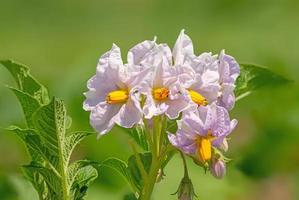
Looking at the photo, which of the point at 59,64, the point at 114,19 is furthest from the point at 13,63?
the point at 114,19

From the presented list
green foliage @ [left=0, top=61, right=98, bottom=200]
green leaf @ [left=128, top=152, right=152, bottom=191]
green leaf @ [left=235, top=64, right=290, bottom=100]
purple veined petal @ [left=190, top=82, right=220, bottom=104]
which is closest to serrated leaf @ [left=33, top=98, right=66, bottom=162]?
green foliage @ [left=0, top=61, right=98, bottom=200]

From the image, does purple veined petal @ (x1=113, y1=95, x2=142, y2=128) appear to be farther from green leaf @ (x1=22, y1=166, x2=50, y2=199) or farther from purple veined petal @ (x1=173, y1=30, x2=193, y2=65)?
green leaf @ (x1=22, y1=166, x2=50, y2=199)

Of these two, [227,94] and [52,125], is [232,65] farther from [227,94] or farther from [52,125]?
[52,125]

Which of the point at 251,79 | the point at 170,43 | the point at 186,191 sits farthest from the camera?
the point at 170,43

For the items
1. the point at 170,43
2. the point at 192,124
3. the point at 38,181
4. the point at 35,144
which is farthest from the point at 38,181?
the point at 170,43

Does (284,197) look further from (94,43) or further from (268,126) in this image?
(94,43)

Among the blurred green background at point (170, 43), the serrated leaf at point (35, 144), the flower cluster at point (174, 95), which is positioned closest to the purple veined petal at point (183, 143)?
the flower cluster at point (174, 95)

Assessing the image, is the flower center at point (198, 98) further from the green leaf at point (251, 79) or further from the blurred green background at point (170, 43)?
the blurred green background at point (170, 43)
